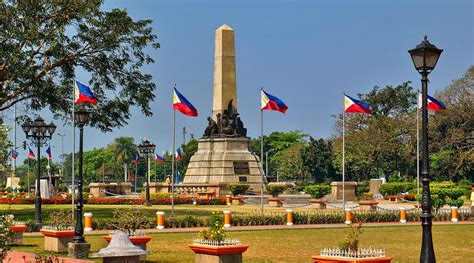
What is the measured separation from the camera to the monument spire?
6164 cm

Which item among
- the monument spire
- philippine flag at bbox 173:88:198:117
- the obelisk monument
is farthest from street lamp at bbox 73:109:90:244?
the monument spire

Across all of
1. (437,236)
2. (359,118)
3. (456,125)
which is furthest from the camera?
(359,118)

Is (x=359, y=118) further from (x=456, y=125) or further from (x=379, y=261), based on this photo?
(x=379, y=261)

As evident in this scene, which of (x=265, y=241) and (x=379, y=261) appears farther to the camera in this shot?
(x=265, y=241)

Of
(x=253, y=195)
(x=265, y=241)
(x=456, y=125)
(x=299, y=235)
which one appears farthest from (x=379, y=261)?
(x=456, y=125)

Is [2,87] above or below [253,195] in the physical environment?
above

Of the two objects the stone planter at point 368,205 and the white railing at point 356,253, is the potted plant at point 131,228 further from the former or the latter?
the stone planter at point 368,205

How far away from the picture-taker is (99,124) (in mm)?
41719

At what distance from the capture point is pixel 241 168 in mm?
63500

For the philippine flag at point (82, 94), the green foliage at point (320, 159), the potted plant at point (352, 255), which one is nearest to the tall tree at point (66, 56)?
the philippine flag at point (82, 94)

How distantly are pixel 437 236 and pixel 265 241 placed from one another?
6.32m

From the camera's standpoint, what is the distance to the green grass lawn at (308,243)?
20.4m

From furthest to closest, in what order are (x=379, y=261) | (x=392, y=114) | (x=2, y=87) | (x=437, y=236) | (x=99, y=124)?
1. (x=392, y=114)
2. (x=99, y=124)
3. (x=2, y=87)
4. (x=437, y=236)
5. (x=379, y=261)

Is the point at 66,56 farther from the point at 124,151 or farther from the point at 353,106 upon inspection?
the point at 124,151
